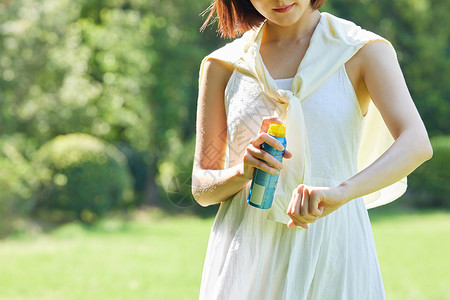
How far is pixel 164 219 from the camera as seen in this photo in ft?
41.0

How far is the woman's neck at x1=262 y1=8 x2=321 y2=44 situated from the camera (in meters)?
1.84

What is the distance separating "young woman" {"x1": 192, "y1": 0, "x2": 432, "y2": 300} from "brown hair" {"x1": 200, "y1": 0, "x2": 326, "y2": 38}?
4.6 inches

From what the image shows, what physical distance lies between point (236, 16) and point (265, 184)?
61 cm

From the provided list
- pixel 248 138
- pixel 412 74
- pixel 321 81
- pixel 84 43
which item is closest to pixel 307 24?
pixel 321 81

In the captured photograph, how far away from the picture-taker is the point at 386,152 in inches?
62.3

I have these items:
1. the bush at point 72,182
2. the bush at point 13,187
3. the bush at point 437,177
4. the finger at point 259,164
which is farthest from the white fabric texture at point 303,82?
the bush at point 437,177

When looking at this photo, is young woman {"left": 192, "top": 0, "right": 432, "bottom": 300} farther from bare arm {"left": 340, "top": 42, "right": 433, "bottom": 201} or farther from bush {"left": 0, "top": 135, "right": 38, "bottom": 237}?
bush {"left": 0, "top": 135, "right": 38, "bottom": 237}

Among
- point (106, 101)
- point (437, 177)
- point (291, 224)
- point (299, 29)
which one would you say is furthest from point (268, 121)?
point (437, 177)

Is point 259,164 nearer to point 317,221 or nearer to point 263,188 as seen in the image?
point 263,188

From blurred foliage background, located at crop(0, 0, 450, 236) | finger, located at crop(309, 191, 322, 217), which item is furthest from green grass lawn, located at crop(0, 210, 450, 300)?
finger, located at crop(309, 191, 322, 217)

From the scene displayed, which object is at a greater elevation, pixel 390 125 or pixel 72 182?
pixel 390 125

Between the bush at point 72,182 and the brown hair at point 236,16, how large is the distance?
348 inches

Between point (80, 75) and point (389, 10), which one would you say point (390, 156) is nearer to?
point (80, 75)

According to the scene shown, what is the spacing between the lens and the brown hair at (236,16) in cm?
195
